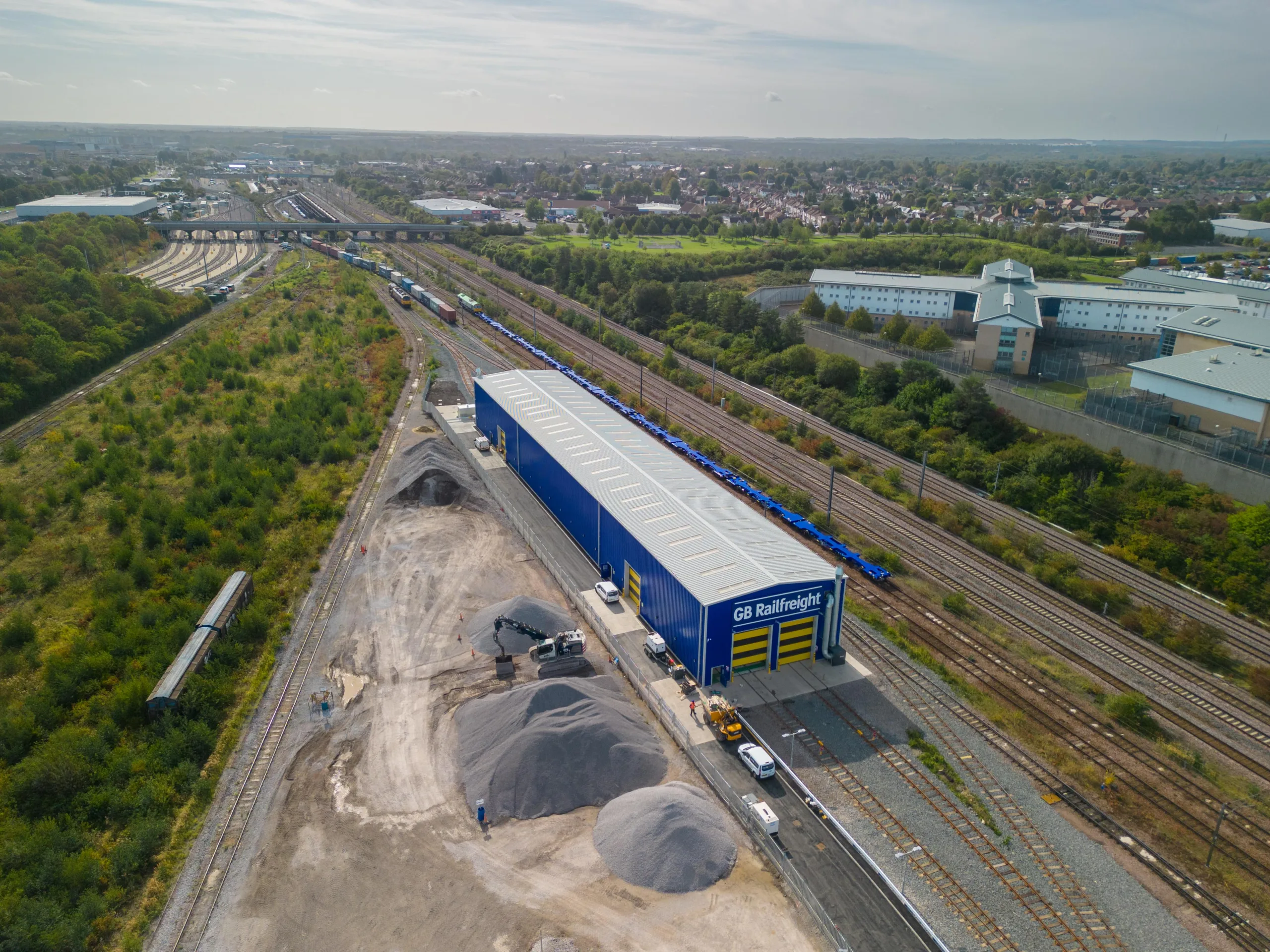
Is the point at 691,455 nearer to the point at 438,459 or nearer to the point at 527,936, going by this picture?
the point at 438,459

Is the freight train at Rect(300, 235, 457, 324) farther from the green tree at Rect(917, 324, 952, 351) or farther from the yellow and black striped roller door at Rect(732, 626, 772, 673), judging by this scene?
the yellow and black striped roller door at Rect(732, 626, 772, 673)

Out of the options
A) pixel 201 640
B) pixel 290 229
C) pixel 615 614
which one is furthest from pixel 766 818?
pixel 290 229

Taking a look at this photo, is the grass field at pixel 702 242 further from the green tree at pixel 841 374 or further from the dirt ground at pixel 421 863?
the dirt ground at pixel 421 863

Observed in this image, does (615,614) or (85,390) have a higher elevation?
(85,390)

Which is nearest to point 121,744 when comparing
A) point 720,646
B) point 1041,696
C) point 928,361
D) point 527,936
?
point 527,936

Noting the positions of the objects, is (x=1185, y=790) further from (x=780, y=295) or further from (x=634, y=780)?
(x=780, y=295)

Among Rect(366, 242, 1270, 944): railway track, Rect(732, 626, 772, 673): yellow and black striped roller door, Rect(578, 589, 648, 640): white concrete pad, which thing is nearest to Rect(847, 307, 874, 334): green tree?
Rect(366, 242, 1270, 944): railway track
